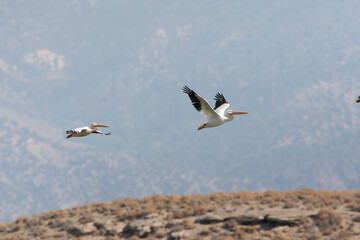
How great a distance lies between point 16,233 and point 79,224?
6.34 metres

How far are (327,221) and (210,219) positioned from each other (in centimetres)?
918

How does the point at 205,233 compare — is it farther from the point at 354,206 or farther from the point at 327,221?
the point at 354,206

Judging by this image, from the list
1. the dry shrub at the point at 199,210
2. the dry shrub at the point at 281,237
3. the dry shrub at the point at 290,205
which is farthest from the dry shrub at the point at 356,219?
the dry shrub at the point at 199,210

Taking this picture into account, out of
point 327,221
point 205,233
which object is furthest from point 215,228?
point 327,221

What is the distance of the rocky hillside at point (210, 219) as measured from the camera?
43.2m

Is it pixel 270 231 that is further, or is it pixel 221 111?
pixel 270 231

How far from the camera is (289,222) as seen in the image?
43719mm

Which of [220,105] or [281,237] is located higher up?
[220,105]

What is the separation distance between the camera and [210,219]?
153 ft

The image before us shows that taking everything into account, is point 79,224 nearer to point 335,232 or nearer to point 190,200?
point 190,200

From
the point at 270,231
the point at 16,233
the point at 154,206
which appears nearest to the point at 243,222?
the point at 270,231

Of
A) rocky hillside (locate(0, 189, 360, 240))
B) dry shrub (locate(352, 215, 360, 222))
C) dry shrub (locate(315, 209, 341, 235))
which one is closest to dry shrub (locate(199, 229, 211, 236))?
rocky hillside (locate(0, 189, 360, 240))

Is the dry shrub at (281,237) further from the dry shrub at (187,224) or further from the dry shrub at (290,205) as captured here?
the dry shrub at (187,224)

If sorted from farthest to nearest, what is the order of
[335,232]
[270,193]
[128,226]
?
[270,193]
[128,226]
[335,232]
